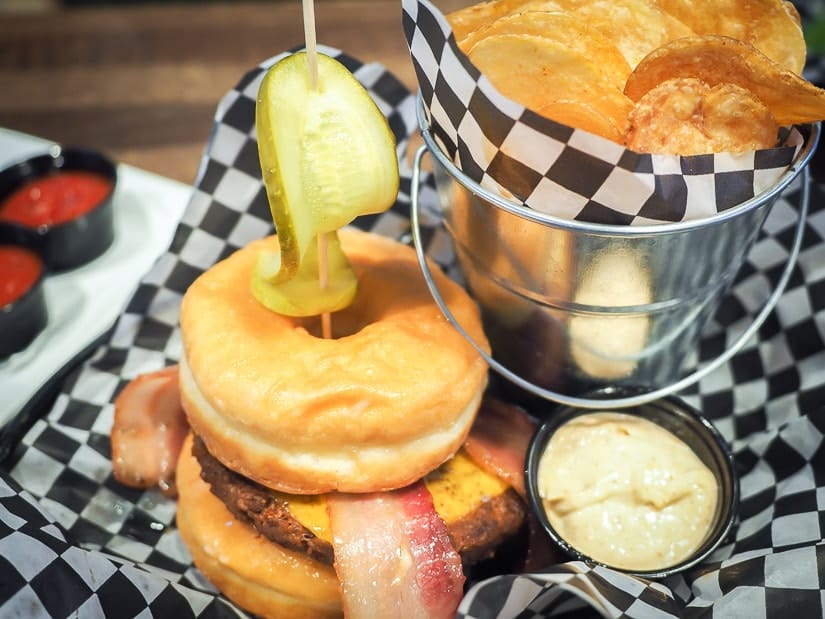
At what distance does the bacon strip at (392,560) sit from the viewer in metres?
1.41

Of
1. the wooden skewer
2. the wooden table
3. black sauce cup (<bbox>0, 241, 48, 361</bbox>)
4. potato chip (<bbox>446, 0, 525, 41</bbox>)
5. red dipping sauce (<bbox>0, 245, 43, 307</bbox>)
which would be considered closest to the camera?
the wooden skewer

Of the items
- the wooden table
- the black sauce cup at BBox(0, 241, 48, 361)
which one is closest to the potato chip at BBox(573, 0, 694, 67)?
the black sauce cup at BBox(0, 241, 48, 361)

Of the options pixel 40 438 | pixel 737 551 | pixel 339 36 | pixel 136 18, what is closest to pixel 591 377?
pixel 737 551

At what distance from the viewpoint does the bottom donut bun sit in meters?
1.52

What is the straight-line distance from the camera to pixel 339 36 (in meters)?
3.54

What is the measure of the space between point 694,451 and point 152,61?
9.29 ft

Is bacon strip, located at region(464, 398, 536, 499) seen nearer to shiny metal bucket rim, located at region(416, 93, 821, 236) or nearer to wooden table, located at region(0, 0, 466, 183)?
shiny metal bucket rim, located at region(416, 93, 821, 236)

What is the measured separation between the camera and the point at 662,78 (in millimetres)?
1405

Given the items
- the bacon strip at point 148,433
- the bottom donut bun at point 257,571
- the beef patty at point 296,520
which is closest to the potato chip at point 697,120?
the beef patty at point 296,520

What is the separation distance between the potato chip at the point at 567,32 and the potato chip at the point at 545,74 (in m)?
0.05

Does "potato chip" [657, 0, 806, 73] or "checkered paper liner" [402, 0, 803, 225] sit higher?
"potato chip" [657, 0, 806, 73]

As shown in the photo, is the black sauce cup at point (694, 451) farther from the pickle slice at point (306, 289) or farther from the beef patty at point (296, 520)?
the pickle slice at point (306, 289)

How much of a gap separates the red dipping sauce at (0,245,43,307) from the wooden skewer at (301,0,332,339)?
3.05ft

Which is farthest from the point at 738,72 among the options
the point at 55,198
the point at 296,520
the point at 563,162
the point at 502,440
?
the point at 55,198
